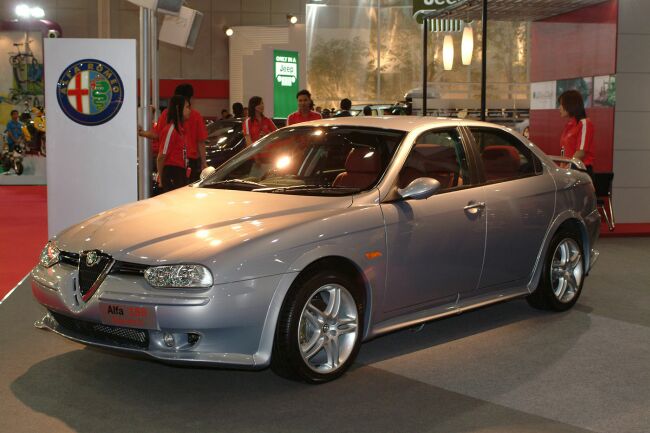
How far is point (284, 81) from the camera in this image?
80.0 feet

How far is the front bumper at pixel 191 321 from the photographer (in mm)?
4699

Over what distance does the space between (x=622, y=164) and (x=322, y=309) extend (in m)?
8.09

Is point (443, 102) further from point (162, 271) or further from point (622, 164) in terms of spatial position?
point (162, 271)

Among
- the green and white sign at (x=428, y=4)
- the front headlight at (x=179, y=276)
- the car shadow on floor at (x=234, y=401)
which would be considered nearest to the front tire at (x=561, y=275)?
the car shadow on floor at (x=234, y=401)

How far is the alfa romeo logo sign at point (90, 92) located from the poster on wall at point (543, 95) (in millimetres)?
7167

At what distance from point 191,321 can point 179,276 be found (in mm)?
242

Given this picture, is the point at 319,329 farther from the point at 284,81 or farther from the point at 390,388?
the point at 284,81

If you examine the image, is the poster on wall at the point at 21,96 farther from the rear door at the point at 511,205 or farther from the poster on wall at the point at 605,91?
the rear door at the point at 511,205

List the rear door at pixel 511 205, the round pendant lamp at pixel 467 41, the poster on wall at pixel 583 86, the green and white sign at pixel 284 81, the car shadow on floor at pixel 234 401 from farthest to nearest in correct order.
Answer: the green and white sign at pixel 284 81 → the round pendant lamp at pixel 467 41 → the poster on wall at pixel 583 86 → the rear door at pixel 511 205 → the car shadow on floor at pixel 234 401

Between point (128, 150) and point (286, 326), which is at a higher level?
Answer: point (128, 150)

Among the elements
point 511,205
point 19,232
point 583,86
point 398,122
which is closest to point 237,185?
point 398,122

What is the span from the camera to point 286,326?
16.2 ft

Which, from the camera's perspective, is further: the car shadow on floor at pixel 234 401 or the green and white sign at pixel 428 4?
the green and white sign at pixel 428 4

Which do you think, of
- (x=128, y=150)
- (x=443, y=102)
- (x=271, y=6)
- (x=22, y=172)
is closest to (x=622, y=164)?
(x=128, y=150)
